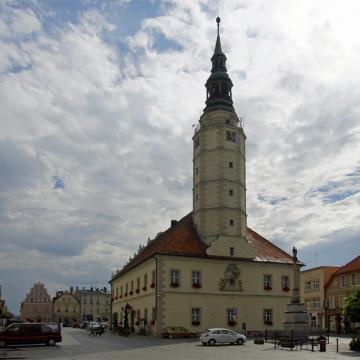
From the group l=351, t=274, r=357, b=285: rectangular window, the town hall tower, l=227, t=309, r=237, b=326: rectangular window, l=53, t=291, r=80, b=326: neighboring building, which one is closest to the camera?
l=227, t=309, r=237, b=326: rectangular window

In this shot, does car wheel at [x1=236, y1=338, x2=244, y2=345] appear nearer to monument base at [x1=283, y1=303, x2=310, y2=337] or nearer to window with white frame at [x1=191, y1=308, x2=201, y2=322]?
monument base at [x1=283, y1=303, x2=310, y2=337]

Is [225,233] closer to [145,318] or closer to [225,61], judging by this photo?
[145,318]

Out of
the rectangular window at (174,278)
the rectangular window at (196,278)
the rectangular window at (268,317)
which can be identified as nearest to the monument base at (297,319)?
the rectangular window at (268,317)

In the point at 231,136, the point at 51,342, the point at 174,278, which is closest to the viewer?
the point at 51,342

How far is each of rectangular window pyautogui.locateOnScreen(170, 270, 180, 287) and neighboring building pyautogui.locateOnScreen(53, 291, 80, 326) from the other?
105581 mm

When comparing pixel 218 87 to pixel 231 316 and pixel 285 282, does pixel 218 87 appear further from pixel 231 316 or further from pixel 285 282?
pixel 231 316

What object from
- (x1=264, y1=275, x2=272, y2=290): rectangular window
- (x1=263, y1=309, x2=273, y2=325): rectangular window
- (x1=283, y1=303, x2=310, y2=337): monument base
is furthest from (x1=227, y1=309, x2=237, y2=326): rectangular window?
(x1=283, y1=303, x2=310, y2=337): monument base

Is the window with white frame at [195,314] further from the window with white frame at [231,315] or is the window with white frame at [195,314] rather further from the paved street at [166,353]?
the paved street at [166,353]

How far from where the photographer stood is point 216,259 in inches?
1836

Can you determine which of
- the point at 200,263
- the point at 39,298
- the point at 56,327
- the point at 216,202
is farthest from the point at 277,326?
the point at 39,298

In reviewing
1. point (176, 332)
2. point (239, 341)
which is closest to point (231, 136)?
point (176, 332)

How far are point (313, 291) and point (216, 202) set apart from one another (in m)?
32.2

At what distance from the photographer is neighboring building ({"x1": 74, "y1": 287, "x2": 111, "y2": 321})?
148 meters

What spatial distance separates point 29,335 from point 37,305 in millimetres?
118691
